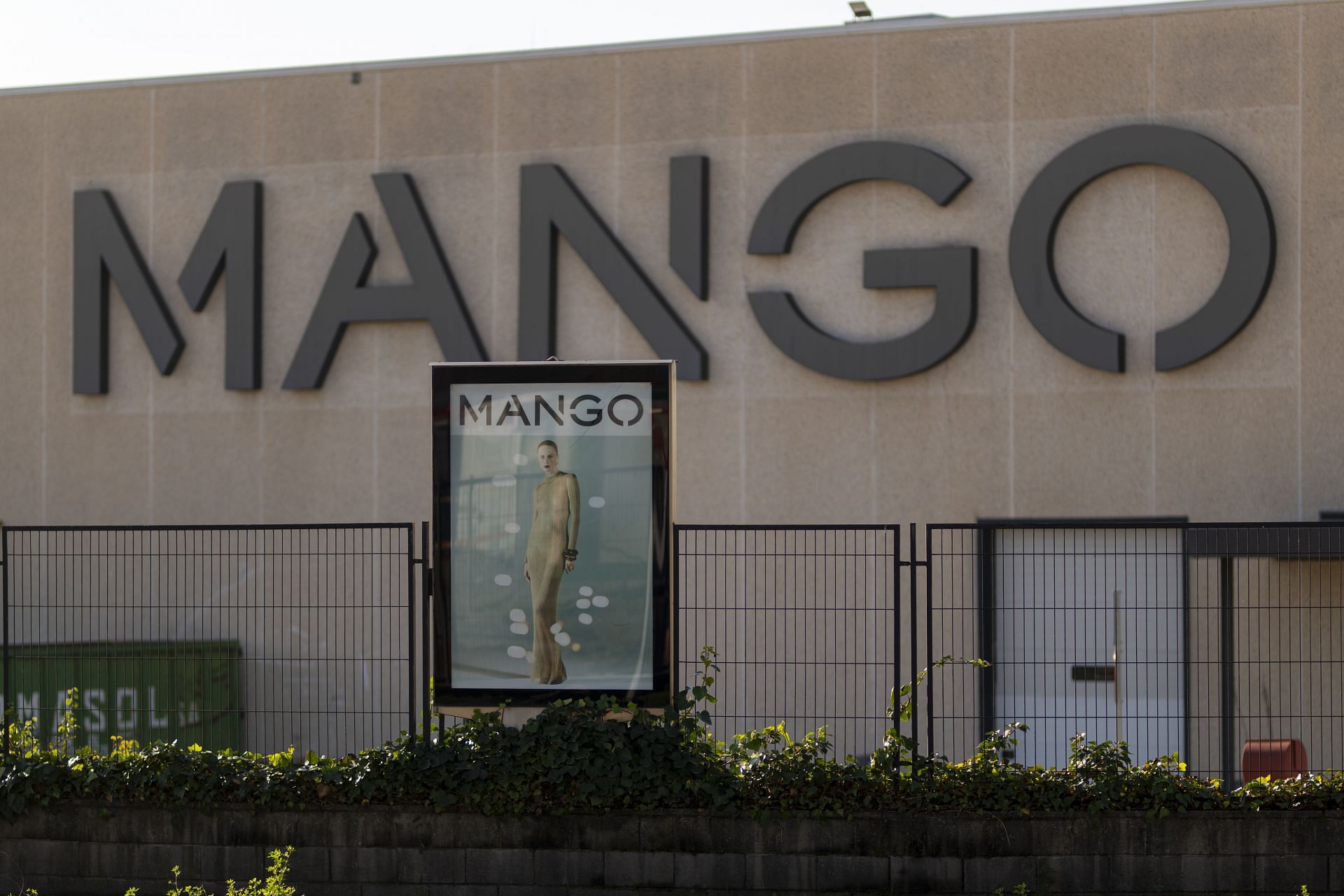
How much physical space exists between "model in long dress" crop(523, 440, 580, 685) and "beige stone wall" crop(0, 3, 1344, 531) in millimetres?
4833

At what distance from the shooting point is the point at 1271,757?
33.4ft

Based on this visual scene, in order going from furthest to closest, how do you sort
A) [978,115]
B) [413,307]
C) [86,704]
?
[413,307]
[978,115]
[86,704]

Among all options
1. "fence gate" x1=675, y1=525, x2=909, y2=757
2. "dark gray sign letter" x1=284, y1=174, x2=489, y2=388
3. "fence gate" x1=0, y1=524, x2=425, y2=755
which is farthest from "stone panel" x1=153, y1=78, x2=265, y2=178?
"fence gate" x1=675, y1=525, x2=909, y2=757

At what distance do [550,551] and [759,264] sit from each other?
5508 millimetres

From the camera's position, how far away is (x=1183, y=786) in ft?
29.3

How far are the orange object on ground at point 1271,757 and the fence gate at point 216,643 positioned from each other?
18.7ft

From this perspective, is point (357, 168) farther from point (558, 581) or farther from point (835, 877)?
point (835, 877)

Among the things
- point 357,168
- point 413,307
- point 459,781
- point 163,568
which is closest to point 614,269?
point 413,307

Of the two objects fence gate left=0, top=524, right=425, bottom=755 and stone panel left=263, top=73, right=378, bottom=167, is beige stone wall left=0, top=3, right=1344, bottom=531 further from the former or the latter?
fence gate left=0, top=524, right=425, bottom=755

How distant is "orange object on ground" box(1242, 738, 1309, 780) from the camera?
1003 cm

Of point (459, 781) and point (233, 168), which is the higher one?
point (233, 168)

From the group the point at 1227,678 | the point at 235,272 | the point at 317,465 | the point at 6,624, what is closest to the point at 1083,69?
the point at 1227,678

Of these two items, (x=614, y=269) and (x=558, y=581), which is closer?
(x=558, y=581)

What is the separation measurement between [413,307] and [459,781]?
6626 millimetres
